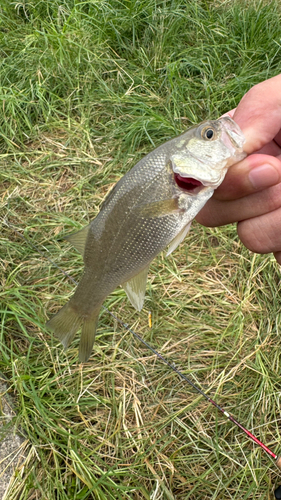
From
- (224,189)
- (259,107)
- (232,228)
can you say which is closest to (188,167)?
(224,189)

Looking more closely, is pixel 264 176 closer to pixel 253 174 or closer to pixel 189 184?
pixel 253 174

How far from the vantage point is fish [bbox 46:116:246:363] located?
4.15ft

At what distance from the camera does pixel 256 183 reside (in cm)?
131

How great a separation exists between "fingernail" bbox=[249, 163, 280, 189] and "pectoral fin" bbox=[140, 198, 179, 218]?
0.25m

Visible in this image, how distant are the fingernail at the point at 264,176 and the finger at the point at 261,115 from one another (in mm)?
95

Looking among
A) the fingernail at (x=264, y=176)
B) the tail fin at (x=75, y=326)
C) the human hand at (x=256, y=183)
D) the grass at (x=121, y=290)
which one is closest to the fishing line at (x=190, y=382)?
the grass at (x=121, y=290)

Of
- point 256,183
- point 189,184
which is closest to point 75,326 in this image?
point 189,184

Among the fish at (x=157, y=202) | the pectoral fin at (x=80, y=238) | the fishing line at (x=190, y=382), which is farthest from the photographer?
the fishing line at (x=190, y=382)

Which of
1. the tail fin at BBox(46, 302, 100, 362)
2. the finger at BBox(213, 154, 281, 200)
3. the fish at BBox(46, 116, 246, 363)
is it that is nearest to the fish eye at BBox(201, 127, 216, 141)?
the fish at BBox(46, 116, 246, 363)

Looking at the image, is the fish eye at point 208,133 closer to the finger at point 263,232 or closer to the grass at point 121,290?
the finger at point 263,232

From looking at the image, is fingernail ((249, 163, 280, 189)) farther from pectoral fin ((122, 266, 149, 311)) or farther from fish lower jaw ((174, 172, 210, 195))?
pectoral fin ((122, 266, 149, 311))

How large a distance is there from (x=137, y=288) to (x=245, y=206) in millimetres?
470

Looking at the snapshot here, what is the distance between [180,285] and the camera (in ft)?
8.85

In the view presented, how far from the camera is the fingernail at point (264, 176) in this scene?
127 cm
